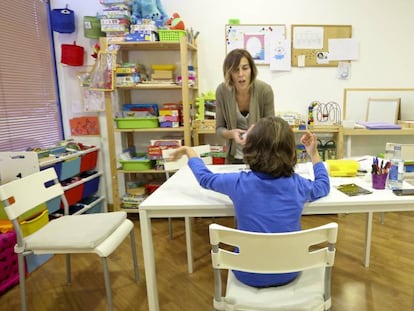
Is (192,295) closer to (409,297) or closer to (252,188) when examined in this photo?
→ (252,188)

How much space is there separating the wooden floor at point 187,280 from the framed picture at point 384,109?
3.69 feet

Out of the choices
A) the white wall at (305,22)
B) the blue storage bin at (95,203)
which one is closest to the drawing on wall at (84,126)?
the white wall at (305,22)

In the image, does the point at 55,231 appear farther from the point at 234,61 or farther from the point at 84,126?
the point at 84,126

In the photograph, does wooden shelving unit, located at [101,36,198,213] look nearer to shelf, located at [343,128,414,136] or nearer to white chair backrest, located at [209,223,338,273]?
shelf, located at [343,128,414,136]

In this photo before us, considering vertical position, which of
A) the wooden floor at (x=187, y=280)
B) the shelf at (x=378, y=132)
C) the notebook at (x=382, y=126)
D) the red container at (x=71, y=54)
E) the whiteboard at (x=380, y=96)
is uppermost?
the red container at (x=71, y=54)

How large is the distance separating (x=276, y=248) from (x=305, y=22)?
8.91 feet

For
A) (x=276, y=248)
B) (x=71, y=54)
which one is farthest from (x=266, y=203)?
(x=71, y=54)

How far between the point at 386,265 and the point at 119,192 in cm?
237

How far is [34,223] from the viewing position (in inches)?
79.9

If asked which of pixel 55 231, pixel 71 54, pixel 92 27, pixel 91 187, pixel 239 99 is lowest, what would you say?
pixel 91 187

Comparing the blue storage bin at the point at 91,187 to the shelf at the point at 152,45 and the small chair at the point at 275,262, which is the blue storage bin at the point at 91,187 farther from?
the small chair at the point at 275,262

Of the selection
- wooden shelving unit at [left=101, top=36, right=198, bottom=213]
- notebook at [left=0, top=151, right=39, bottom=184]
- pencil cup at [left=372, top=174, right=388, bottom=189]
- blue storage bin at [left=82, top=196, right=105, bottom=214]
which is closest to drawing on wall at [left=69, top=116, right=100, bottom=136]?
Answer: wooden shelving unit at [left=101, top=36, right=198, bottom=213]

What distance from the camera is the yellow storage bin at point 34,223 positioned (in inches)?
77.7

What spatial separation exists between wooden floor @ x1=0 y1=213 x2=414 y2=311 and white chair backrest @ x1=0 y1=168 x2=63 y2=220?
2.04 ft
